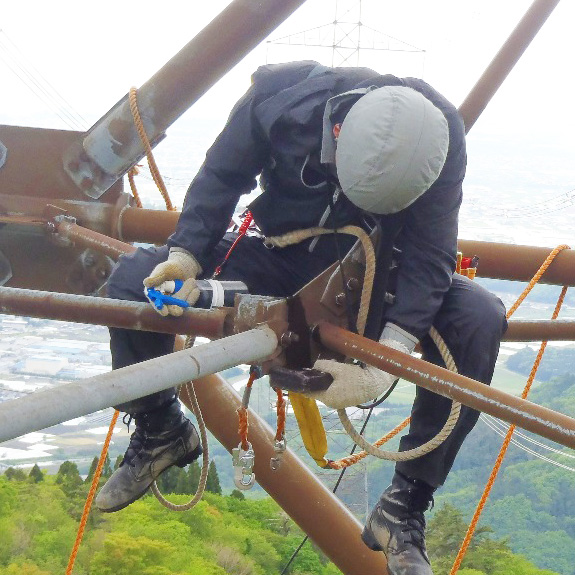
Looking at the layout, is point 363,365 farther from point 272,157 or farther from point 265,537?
point 265,537

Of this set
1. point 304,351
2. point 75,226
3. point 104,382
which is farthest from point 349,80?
point 75,226

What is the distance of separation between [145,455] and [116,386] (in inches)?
69.5

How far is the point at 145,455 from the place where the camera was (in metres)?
3.89

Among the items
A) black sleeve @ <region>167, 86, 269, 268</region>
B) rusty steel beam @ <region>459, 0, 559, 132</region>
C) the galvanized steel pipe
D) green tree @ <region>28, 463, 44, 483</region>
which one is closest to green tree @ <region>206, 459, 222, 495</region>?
green tree @ <region>28, 463, 44, 483</region>

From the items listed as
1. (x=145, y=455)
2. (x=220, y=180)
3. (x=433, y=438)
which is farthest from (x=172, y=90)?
(x=433, y=438)

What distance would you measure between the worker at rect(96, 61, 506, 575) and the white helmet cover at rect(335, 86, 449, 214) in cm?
5

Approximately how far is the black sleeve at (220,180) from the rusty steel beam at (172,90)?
4.39 feet

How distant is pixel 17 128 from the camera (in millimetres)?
5414

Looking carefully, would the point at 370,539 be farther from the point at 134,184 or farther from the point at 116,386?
the point at 134,184

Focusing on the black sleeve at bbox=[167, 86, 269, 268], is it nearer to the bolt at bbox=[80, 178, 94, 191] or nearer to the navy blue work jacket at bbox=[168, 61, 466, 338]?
the navy blue work jacket at bbox=[168, 61, 466, 338]

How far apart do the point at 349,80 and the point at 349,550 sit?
2315mm

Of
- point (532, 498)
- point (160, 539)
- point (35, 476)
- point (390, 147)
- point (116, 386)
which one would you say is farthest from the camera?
point (532, 498)

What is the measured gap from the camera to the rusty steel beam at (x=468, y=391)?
8.64 feet

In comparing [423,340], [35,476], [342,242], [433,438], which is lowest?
[35,476]
